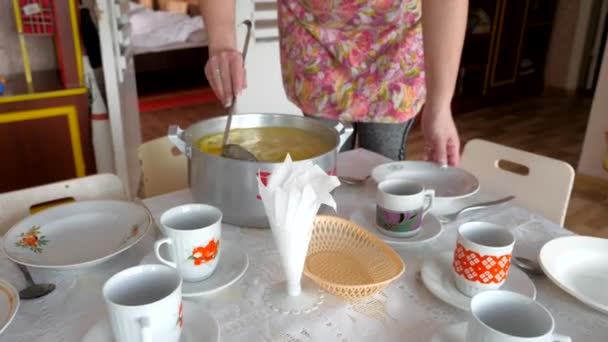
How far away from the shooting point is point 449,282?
28.2 inches

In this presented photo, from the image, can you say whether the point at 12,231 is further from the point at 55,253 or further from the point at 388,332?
the point at 388,332

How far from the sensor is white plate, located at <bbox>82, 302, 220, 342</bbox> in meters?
0.60

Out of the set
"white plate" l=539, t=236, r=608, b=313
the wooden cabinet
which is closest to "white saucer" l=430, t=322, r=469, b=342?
"white plate" l=539, t=236, r=608, b=313

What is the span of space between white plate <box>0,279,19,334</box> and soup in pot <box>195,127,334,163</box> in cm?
36

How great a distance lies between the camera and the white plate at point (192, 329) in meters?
0.60

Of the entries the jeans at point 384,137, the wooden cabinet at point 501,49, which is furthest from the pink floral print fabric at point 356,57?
the wooden cabinet at point 501,49

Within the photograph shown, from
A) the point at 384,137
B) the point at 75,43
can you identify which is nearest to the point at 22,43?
the point at 75,43

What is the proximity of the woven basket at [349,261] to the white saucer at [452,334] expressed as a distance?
0.09m

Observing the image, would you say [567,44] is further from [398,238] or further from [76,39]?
[398,238]

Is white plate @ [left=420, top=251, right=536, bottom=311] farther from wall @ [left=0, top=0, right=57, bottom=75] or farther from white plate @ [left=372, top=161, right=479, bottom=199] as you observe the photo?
wall @ [left=0, top=0, right=57, bottom=75]

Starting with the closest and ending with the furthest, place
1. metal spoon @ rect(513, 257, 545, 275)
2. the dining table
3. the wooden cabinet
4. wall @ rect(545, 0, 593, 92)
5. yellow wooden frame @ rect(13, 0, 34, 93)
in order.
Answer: the dining table → metal spoon @ rect(513, 257, 545, 275) → yellow wooden frame @ rect(13, 0, 34, 93) → the wooden cabinet → wall @ rect(545, 0, 593, 92)

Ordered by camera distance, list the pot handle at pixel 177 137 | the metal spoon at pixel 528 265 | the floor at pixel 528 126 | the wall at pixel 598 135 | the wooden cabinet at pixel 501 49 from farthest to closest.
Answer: the wooden cabinet at pixel 501 49 < the floor at pixel 528 126 < the wall at pixel 598 135 < the pot handle at pixel 177 137 < the metal spoon at pixel 528 265

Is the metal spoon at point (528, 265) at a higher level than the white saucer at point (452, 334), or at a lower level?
lower

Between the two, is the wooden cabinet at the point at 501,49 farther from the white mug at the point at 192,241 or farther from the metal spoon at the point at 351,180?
the white mug at the point at 192,241
